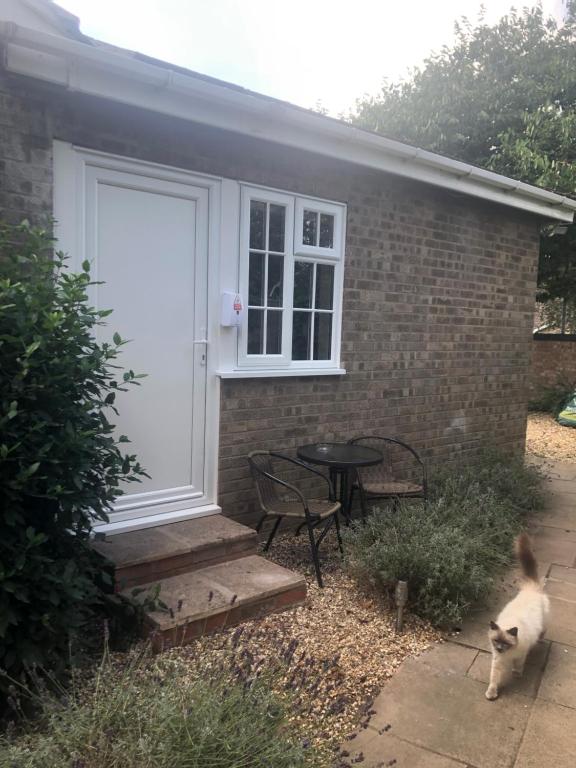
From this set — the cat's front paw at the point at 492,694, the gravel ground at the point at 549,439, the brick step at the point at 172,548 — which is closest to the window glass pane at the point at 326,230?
the brick step at the point at 172,548

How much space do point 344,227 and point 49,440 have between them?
3.70m

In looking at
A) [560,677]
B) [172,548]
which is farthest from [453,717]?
[172,548]

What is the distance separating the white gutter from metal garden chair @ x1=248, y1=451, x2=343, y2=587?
8.12ft

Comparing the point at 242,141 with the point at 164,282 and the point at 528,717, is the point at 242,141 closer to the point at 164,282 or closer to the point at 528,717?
the point at 164,282

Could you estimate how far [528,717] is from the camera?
9.84 ft

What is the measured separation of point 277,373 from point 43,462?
8.86 ft

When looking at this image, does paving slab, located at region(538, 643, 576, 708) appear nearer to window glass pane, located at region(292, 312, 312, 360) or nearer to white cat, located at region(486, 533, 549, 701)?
white cat, located at region(486, 533, 549, 701)

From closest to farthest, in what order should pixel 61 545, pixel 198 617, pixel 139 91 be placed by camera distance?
pixel 61 545, pixel 198 617, pixel 139 91

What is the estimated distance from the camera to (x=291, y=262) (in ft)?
17.0

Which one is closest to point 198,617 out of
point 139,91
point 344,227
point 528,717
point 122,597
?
point 122,597

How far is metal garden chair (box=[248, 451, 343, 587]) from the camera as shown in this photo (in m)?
4.29

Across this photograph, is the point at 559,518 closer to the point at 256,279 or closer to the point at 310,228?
the point at 310,228

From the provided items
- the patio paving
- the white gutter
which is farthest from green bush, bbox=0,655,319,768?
the white gutter

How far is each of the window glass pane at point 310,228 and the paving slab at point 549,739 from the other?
3.81 metres
